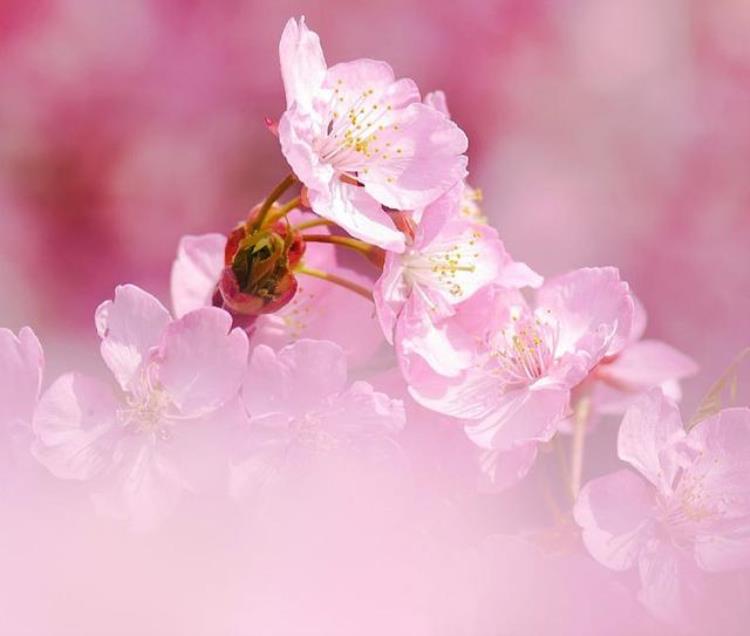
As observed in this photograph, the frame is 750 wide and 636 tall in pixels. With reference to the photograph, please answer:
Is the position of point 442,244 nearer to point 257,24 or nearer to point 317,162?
point 317,162

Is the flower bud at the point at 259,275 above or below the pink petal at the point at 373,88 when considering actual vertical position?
below

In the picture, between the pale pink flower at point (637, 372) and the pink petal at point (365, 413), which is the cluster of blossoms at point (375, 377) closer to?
the pink petal at point (365, 413)

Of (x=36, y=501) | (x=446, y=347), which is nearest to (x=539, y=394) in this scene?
(x=446, y=347)

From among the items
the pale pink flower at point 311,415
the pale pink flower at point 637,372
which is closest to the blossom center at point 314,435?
the pale pink flower at point 311,415

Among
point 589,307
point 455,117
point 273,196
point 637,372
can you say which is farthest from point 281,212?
point 455,117

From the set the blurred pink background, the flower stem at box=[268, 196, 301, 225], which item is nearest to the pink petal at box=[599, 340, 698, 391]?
the blurred pink background

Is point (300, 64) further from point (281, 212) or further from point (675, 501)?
point (675, 501)

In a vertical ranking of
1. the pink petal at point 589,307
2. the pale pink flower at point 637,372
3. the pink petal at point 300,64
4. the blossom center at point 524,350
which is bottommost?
the pale pink flower at point 637,372

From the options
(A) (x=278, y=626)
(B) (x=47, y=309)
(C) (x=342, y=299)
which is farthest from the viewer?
(B) (x=47, y=309)
